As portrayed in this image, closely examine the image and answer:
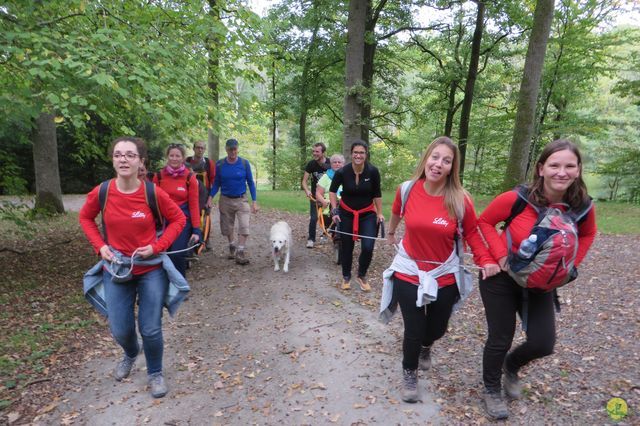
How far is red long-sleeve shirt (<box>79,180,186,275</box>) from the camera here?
3.27 m

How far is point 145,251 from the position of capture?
325cm

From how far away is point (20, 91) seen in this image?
5113 mm

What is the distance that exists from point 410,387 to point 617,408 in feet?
5.47

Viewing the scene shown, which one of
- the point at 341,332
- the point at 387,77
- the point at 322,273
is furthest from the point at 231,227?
the point at 387,77

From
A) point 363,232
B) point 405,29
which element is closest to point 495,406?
point 363,232

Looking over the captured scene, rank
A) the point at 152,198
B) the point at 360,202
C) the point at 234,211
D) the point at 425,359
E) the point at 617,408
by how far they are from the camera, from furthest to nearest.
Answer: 1. the point at 234,211
2. the point at 360,202
3. the point at 425,359
4. the point at 152,198
5. the point at 617,408

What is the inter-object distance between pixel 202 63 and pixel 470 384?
224 inches

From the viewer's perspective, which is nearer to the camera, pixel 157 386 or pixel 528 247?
pixel 528 247

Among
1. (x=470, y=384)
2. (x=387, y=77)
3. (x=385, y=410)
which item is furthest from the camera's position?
(x=387, y=77)

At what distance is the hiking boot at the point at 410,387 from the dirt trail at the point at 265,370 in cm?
8

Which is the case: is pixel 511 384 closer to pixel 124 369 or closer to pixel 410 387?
pixel 410 387

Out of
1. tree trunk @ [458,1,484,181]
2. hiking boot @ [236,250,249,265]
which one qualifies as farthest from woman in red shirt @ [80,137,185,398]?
tree trunk @ [458,1,484,181]

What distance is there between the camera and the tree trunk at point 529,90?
10281 mm

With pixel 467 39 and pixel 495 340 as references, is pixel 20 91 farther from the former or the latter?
pixel 467 39
